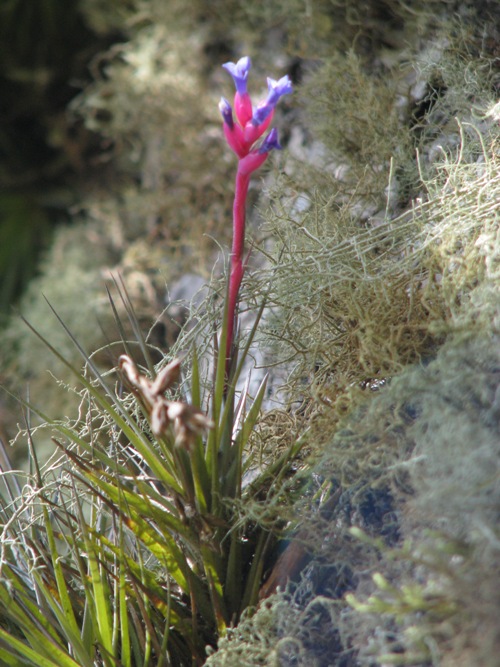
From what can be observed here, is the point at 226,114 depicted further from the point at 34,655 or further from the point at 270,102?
the point at 34,655

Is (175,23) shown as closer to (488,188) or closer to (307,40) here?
(307,40)

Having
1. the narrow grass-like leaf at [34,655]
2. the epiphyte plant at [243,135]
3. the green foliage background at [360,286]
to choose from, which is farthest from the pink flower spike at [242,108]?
the narrow grass-like leaf at [34,655]

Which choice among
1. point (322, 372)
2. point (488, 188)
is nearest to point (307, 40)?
point (488, 188)

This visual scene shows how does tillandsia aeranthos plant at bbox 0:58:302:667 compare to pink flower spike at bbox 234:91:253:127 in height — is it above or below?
below

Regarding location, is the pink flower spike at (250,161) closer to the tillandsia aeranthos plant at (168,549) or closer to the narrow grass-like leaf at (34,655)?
the tillandsia aeranthos plant at (168,549)

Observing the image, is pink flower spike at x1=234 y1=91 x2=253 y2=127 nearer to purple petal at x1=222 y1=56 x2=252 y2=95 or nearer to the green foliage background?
purple petal at x1=222 y1=56 x2=252 y2=95

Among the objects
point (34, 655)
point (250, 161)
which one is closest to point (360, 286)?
point (250, 161)

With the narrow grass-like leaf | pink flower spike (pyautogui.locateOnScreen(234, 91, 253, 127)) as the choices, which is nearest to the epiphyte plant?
pink flower spike (pyautogui.locateOnScreen(234, 91, 253, 127))

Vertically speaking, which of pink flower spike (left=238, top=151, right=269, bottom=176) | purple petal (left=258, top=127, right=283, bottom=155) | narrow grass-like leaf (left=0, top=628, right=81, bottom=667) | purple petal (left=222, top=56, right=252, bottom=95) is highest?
purple petal (left=222, top=56, right=252, bottom=95)
